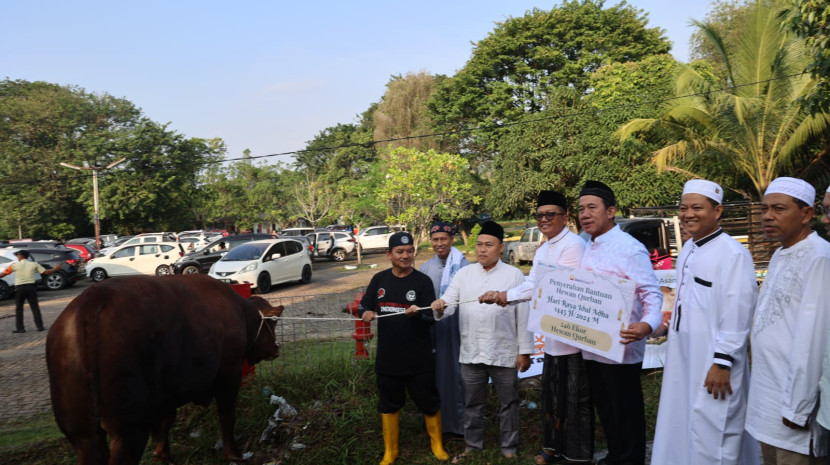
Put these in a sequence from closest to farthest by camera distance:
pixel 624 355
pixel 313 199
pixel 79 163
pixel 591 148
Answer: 1. pixel 624 355
2. pixel 591 148
3. pixel 79 163
4. pixel 313 199

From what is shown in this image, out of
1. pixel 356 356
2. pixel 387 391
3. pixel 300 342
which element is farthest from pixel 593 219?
pixel 300 342

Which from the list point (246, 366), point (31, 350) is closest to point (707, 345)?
point (246, 366)

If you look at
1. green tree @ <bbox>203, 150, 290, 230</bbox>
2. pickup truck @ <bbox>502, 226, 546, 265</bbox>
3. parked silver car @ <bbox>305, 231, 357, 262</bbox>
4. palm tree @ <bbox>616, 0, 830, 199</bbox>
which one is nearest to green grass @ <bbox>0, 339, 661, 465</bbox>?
palm tree @ <bbox>616, 0, 830, 199</bbox>

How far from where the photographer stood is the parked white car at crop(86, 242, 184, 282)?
21250mm

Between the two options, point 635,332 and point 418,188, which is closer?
point 635,332

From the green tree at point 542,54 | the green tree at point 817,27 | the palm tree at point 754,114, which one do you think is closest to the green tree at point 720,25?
the green tree at point 542,54

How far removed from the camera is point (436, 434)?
454 centimetres

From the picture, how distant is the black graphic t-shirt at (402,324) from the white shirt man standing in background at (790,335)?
2.19 meters

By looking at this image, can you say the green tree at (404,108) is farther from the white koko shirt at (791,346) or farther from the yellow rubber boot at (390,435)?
the white koko shirt at (791,346)

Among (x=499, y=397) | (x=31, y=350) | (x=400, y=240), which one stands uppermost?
(x=400, y=240)

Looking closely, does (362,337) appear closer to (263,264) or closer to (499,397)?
(499,397)

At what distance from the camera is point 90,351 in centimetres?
344

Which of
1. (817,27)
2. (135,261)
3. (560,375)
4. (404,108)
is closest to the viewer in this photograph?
(560,375)

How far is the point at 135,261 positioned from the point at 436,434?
19.7m
